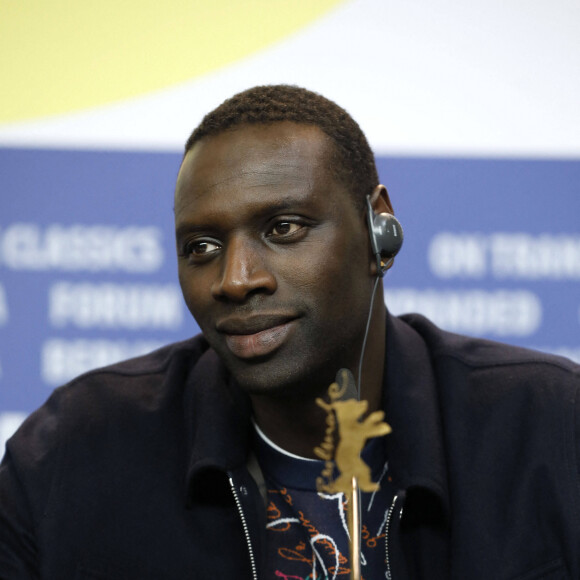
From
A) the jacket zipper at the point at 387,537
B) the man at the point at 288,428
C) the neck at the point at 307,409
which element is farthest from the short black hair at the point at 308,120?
the jacket zipper at the point at 387,537

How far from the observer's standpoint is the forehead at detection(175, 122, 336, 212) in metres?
1.07

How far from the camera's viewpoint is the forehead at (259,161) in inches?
42.3

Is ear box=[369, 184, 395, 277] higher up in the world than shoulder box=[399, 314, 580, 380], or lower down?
higher up

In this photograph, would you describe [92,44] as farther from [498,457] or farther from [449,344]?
[498,457]

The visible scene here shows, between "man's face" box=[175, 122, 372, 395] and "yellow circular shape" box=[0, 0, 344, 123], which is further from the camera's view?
"yellow circular shape" box=[0, 0, 344, 123]

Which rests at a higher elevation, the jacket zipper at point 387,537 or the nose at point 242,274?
the nose at point 242,274

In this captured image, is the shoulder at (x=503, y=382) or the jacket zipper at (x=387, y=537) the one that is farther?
the shoulder at (x=503, y=382)

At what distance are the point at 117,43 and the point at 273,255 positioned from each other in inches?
42.9

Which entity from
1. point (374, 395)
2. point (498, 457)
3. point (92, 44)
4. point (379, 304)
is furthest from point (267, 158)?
point (92, 44)

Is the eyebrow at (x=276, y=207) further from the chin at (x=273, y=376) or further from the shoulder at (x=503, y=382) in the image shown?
the shoulder at (x=503, y=382)

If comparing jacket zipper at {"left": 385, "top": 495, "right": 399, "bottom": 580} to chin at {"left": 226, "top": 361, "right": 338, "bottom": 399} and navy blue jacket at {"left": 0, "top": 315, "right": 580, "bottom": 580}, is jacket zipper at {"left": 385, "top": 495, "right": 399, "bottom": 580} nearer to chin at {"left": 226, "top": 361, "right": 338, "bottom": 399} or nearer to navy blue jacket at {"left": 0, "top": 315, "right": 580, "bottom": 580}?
navy blue jacket at {"left": 0, "top": 315, "right": 580, "bottom": 580}

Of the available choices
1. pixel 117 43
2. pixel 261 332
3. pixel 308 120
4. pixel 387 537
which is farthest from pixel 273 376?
pixel 117 43

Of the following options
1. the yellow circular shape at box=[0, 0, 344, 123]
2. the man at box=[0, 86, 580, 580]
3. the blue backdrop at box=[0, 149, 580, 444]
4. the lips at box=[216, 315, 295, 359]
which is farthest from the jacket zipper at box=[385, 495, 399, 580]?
the yellow circular shape at box=[0, 0, 344, 123]

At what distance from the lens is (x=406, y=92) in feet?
6.24
